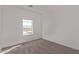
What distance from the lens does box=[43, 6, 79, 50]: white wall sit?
4.48 meters

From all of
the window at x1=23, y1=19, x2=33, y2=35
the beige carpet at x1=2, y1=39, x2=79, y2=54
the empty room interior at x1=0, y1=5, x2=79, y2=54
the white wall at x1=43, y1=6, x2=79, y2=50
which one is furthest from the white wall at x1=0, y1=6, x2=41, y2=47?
the white wall at x1=43, y1=6, x2=79, y2=50

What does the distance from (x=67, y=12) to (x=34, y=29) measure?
3.11 m

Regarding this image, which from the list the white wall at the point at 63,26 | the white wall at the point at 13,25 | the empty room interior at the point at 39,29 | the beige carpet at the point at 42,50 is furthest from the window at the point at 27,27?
the beige carpet at the point at 42,50

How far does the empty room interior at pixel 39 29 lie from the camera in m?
4.47

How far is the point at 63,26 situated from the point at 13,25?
2840 millimetres

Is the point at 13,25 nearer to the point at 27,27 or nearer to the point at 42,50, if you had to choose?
the point at 27,27

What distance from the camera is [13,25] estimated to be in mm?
5543

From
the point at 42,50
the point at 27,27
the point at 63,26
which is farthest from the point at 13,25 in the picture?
the point at 63,26

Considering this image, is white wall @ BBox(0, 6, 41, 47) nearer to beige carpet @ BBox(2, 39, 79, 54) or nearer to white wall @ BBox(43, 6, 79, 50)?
beige carpet @ BBox(2, 39, 79, 54)

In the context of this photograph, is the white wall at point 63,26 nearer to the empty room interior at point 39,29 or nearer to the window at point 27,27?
the empty room interior at point 39,29

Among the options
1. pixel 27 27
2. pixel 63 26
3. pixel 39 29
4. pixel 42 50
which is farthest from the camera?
pixel 39 29

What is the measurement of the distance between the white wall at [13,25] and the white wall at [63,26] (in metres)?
1.45
